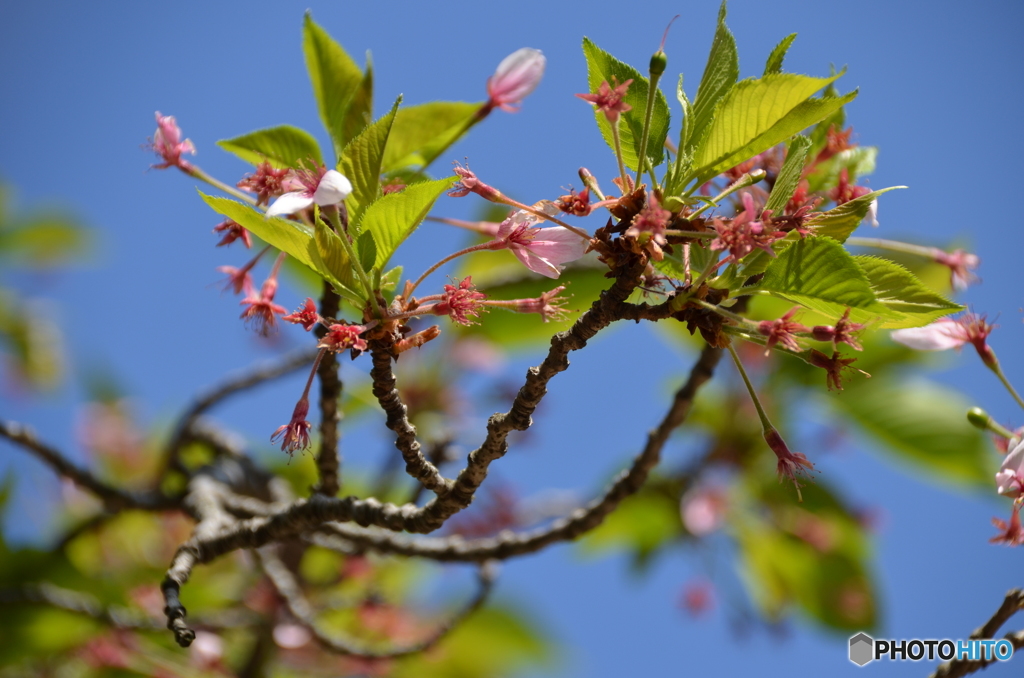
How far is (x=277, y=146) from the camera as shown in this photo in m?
1.80

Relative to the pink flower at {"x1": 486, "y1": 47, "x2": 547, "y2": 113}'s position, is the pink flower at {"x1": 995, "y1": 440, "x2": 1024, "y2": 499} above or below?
below

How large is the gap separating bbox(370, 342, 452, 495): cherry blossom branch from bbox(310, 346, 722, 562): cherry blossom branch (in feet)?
1.95

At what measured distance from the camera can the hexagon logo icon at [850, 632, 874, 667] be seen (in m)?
2.86

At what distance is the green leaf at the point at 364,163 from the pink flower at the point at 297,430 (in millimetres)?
431

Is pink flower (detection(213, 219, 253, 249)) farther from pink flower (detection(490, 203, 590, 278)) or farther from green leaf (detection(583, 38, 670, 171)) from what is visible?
green leaf (detection(583, 38, 670, 171))

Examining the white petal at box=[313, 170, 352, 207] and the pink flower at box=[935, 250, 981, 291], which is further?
the pink flower at box=[935, 250, 981, 291]

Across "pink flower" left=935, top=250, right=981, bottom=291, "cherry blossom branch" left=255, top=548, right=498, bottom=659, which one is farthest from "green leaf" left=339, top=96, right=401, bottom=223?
"pink flower" left=935, top=250, right=981, bottom=291

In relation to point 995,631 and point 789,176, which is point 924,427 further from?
point 789,176

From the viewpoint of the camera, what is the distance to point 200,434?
129 inches

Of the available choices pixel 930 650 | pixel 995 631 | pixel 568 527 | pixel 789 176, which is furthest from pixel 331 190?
pixel 930 650

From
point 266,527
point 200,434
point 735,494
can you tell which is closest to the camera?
point 266,527

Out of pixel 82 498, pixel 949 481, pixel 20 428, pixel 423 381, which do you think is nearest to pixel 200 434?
pixel 20 428

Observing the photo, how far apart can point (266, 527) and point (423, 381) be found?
2.42 metres

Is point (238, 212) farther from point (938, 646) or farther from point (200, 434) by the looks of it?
point (938, 646)
